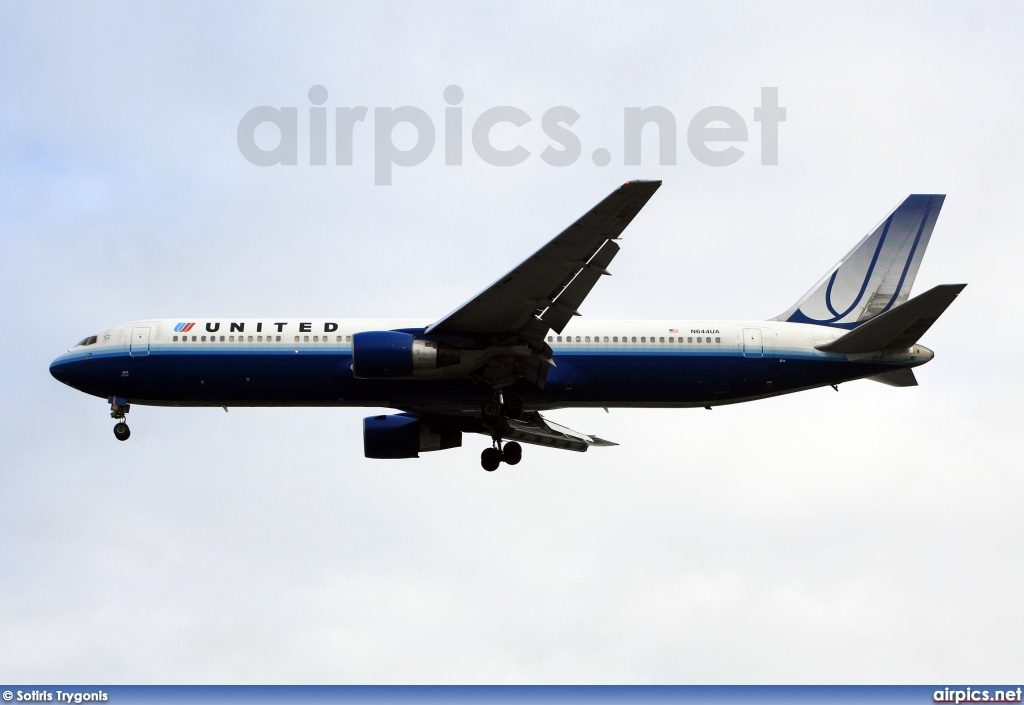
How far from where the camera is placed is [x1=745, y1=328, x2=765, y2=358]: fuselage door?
4003 centimetres

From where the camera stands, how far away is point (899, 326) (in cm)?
3831

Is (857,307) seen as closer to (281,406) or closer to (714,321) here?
(714,321)

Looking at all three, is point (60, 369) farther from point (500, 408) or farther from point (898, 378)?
point (898, 378)

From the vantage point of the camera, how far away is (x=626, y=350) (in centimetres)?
3962

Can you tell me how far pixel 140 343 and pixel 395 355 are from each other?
9.12 m

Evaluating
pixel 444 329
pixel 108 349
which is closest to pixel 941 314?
pixel 444 329

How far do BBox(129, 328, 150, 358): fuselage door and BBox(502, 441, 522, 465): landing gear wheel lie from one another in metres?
12.1

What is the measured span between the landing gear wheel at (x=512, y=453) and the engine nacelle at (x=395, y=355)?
5.04 meters

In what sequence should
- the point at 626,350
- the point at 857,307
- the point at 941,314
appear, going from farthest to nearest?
the point at 857,307
the point at 626,350
the point at 941,314

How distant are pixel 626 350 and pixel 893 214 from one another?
1184 cm

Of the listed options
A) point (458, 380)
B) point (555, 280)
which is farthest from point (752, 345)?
point (458, 380)

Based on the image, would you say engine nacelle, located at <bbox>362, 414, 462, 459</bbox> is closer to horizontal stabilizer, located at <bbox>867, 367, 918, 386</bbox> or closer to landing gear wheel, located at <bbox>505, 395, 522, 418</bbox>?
landing gear wheel, located at <bbox>505, 395, 522, 418</bbox>

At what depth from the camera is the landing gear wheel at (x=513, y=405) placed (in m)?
39.3

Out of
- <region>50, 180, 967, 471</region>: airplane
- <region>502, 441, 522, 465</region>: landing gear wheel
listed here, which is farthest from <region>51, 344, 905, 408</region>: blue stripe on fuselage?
<region>502, 441, 522, 465</region>: landing gear wheel
